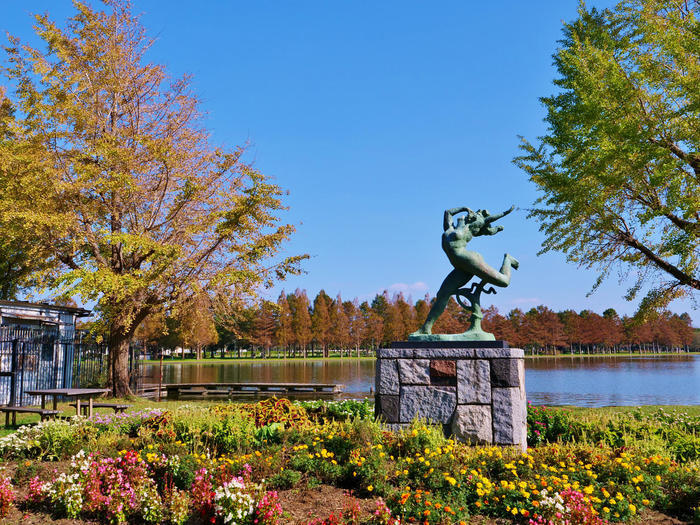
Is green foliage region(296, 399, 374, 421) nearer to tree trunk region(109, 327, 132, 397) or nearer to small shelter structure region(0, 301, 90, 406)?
small shelter structure region(0, 301, 90, 406)

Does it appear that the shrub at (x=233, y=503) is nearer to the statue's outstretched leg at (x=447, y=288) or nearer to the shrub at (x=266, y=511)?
the shrub at (x=266, y=511)

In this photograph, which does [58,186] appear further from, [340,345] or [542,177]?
[340,345]

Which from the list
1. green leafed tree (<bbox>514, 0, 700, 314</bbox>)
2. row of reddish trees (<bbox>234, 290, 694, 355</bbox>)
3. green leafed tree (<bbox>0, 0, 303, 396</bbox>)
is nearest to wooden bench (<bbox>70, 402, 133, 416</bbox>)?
green leafed tree (<bbox>0, 0, 303, 396</bbox>)

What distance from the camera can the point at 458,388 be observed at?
7008mm

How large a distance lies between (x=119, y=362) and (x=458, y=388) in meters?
14.1

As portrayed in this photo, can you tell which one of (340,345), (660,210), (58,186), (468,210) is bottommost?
(340,345)

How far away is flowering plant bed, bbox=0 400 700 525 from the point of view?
476cm

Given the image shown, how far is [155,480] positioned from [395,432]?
304 centimetres

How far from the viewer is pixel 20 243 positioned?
16.8 metres

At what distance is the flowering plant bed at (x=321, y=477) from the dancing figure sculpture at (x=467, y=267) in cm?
173

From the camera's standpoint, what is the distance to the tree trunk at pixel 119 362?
17.3 meters

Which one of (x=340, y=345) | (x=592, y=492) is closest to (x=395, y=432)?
(x=592, y=492)

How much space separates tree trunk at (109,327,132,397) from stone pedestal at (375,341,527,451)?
1291cm

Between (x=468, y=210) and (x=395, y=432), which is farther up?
(x=468, y=210)
